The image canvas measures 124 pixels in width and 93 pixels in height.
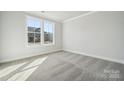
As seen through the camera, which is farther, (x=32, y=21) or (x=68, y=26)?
(x=68, y=26)

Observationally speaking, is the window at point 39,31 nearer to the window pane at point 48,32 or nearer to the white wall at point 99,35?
the window pane at point 48,32

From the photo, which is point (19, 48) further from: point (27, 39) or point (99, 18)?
Answer: point (99, 18)

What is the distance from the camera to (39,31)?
13.9 ft

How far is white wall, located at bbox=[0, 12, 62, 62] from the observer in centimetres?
Answer: 286

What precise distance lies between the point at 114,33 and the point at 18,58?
4306 mm

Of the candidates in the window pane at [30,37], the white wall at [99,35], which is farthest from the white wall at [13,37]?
the white wall at [99,35]

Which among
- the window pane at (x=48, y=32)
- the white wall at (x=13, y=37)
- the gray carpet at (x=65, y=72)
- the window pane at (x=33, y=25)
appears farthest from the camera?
the window pane at (x=48, y=32)

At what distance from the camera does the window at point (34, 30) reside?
3.76 m

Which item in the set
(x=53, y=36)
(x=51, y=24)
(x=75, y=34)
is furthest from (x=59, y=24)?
(x=75, y=34)

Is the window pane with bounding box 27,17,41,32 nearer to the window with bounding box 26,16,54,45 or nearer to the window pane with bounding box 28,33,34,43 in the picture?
the window with bounding box 26,16,54,45

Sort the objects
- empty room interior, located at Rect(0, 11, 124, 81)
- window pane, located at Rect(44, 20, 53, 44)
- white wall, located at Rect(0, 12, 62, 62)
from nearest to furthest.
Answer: empty room interior, located at Rect(0, 11, 124, 81), white wall, located at Rect(0, 12, 62, 62), window pane, located at Rect(44, 20, 53, 44)

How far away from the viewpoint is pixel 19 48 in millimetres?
3348

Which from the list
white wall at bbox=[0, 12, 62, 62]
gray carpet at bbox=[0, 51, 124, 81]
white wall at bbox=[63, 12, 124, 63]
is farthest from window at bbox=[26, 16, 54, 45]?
gray carpet at bbox=[0, 51, 124, 81]

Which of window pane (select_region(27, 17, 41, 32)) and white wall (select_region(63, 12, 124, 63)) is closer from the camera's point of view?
white wall (select_region(63, 12, 124, 63))
